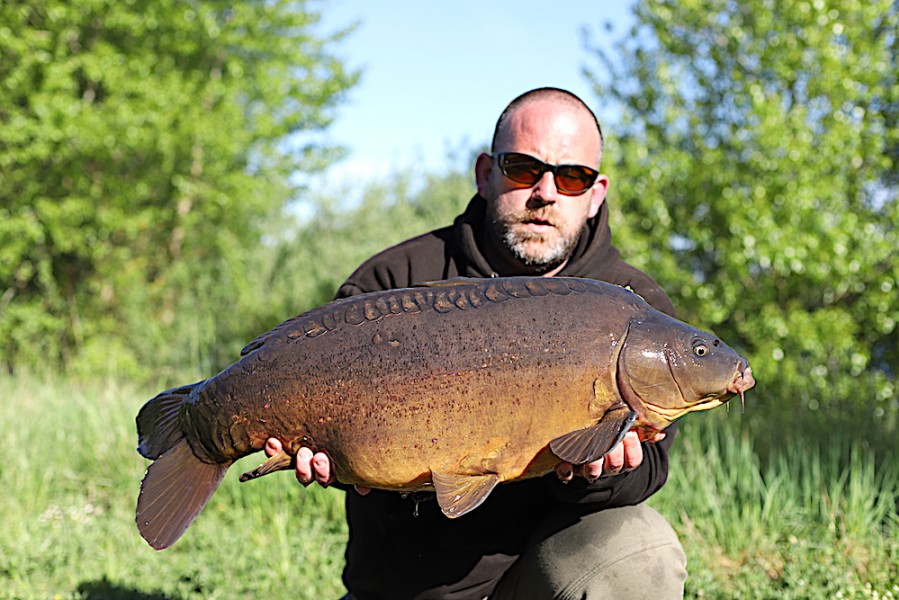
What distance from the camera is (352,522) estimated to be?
3299 millimetres

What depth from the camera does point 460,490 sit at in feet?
7.50

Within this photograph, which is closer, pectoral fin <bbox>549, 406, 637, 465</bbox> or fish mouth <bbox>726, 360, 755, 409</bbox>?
pectoral fin <bbox>549, 406, 637, 465</bbox>

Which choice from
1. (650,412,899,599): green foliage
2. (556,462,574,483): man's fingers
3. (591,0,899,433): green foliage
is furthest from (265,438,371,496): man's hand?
(591,0,899,433): green foliage

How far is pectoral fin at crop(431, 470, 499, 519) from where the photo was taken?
7.39 ft

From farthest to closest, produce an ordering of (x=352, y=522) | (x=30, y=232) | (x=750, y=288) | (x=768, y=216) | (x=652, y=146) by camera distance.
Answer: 1. (x=30, y=232)
2. (x=652, y=146)
3. (x=750, y=288)
4. (x=768, y=216)
5. (x=352, y=522)

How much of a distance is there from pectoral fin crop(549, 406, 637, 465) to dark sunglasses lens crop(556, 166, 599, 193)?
1.14 metres

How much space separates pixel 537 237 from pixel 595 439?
45.3 inches

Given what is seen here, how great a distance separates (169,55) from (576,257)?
39.3ft

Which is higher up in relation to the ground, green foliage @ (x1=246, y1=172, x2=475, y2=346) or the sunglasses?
the sunglasses

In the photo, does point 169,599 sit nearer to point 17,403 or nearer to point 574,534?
point 574,534

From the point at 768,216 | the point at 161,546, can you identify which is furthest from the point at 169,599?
the point at 768,216

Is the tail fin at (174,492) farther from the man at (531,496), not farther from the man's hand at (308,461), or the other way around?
the man at (531,496)

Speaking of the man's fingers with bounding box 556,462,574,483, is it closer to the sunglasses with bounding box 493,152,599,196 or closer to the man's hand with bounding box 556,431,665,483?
the man's hand with bounding box 556,431,665,483

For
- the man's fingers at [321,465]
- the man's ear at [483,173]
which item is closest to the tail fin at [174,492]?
the man's fingers at [321,465]
